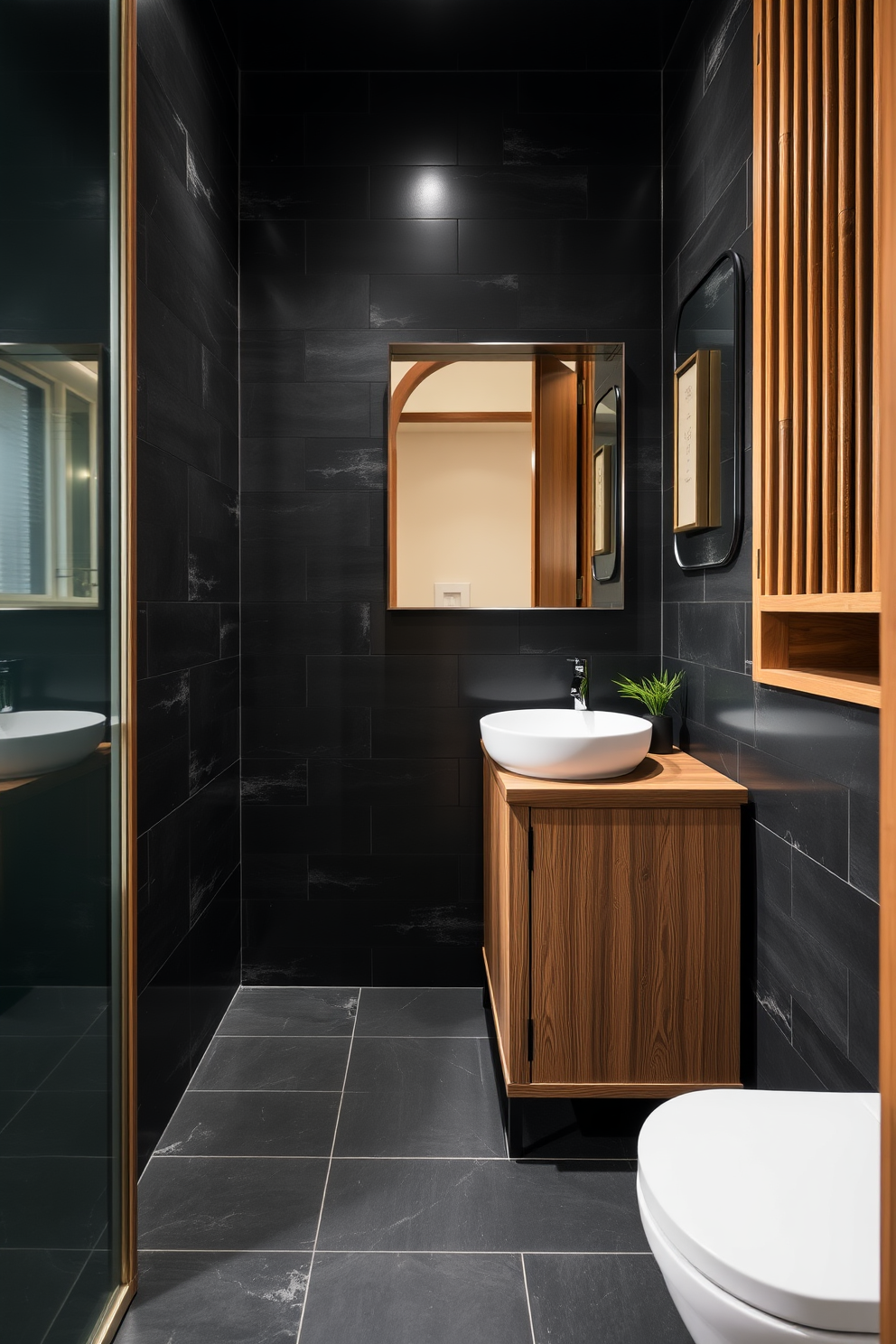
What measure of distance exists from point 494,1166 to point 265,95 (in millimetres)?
3115

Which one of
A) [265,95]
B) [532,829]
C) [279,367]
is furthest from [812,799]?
[265,95]

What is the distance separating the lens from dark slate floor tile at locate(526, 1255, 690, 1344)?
147cm

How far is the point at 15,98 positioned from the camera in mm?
1084

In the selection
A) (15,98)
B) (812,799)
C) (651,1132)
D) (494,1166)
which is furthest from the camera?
(494,1166)

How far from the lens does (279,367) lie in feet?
9.14

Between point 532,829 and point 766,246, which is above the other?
point 766,246

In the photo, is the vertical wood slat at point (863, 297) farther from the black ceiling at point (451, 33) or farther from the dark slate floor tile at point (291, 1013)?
the dark slate floor tile at point (291, 1013)

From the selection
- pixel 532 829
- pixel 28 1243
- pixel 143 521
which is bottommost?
pixel 28 1243

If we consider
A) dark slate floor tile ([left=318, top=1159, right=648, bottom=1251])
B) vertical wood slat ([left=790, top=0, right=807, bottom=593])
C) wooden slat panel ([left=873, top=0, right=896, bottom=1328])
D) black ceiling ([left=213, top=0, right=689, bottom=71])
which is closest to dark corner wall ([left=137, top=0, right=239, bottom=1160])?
black ceiling ([left=213, top=0, right=689, bottom=71])

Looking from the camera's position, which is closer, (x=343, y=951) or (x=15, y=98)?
(x=15, y=98)

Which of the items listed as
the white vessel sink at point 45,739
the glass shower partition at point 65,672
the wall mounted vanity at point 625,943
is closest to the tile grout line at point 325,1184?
the glass shower partition at point 65,672

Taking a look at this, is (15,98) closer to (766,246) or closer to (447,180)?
(766,246)

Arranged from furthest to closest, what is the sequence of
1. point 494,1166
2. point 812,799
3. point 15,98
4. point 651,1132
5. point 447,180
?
1. point 447,180
2. point 494,1166
3. point 812,799
4. point 651,1132
5. point 15,98

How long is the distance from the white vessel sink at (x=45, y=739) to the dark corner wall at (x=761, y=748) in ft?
4.08
